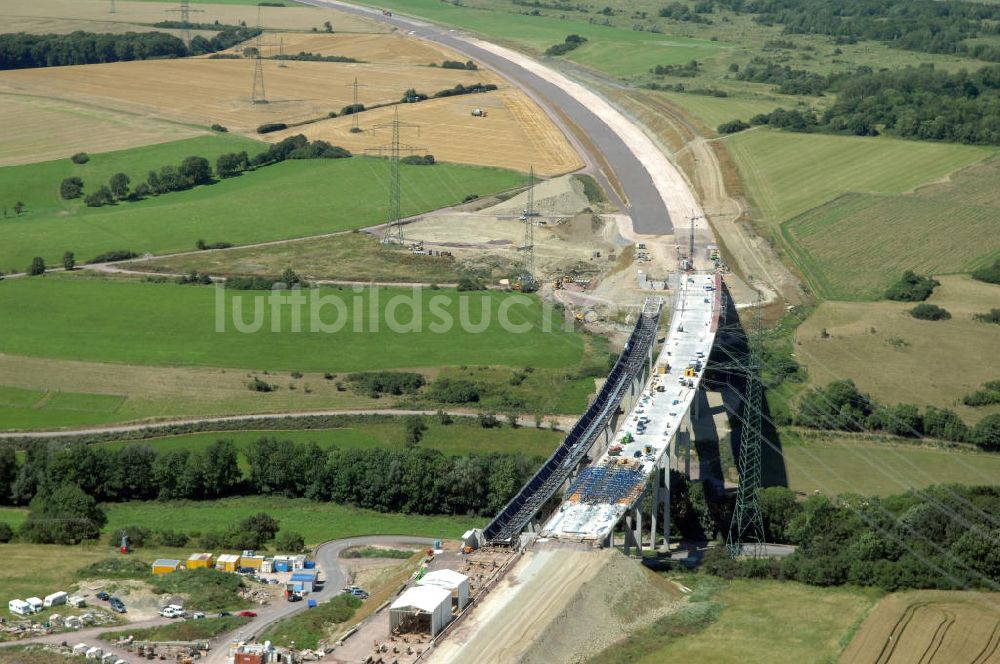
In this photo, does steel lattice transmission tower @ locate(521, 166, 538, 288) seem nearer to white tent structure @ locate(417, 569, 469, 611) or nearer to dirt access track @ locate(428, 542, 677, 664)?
dirt access track @ locate(428, 542, 677, 664)

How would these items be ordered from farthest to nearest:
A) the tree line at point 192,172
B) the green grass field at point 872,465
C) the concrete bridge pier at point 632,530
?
the tree line at point 192,172, the green grass field at point 872,465, the concrete bridge pier at point 632,530

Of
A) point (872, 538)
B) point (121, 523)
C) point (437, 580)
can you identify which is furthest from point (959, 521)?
point (121, 523)

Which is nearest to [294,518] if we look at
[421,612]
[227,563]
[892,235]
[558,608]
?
[227,563]

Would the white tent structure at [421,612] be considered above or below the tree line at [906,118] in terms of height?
below

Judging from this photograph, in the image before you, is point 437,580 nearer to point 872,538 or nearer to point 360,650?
point 360,650

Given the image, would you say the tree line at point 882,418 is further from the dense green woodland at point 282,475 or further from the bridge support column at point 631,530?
the bridge support column at point 631,530

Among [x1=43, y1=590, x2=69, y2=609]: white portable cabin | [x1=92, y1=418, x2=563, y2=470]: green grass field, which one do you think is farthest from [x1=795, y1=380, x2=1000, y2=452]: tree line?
[x1=43, y1=590, x2=69, y2=609]: white portable cabin

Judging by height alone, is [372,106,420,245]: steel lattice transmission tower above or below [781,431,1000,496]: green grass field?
above

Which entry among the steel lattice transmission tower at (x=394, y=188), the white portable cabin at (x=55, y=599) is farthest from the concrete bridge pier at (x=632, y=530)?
the steel lattice transmission tower at (x=394, y=188)
